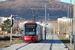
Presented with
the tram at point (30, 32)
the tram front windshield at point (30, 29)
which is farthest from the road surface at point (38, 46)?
the tram front windshield at point (30, 29)

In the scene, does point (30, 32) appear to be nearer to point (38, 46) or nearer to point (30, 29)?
point (30, 29)

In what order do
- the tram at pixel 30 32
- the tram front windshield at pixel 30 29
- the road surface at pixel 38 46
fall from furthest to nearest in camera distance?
the tram front windshield at pixel 30 29 < the tram at pixel 30 32 < the road surface at pixel 38 46

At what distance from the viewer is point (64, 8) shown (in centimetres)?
8900

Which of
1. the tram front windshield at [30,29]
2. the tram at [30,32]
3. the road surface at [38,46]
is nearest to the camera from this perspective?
the road surface at [38,46]

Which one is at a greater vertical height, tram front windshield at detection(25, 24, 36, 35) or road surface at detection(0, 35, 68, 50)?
tram front windshield at detection(25, 24, 36, 35)

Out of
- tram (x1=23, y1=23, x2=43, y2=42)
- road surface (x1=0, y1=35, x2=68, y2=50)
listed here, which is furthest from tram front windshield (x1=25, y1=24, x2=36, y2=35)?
road surface (x1=0, y1=35, x2=68, y2=50)

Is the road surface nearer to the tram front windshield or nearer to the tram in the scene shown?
the tram

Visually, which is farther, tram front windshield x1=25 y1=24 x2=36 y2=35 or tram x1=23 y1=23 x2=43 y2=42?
tram front windshield x1=25 y1=24 x2=36 y2=35

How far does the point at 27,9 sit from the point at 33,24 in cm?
5742

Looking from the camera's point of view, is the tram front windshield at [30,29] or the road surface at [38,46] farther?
the tram front windshield at [30,29]

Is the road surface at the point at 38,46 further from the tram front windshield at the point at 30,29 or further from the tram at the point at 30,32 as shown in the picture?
the tram front windshield at the point at 30,29

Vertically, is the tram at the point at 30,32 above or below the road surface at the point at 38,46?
above

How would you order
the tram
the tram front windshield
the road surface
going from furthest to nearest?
the tram front windshield
the tram
the road surface

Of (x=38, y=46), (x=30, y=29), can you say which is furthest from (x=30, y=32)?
(x=38, y=46)
